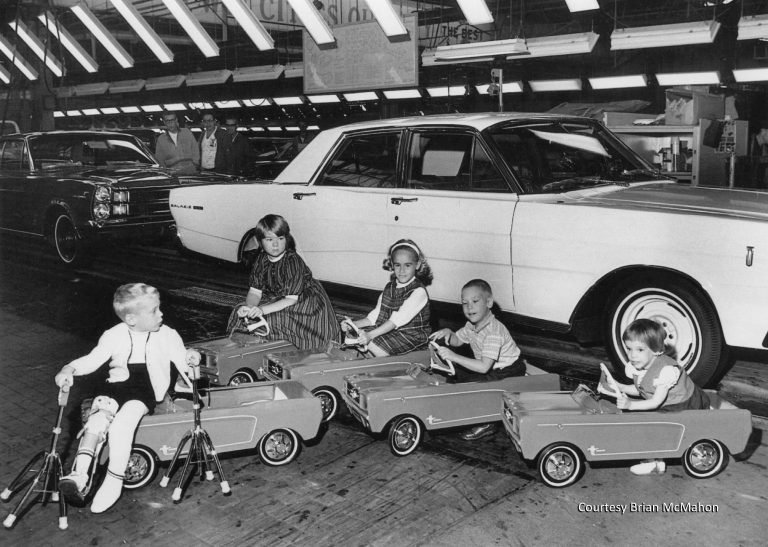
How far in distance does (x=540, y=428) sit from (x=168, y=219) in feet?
22.7

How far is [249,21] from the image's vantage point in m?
15.5

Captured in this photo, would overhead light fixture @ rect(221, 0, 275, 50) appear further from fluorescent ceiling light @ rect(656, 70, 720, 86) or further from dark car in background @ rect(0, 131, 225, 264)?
fluorescent ceiling light @ rect(656, 70, 720, 86)

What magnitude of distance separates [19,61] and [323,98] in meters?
11.1

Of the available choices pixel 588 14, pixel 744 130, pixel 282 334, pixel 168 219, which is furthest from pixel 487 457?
pixel 588 14

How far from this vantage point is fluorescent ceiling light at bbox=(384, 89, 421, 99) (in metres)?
15.8

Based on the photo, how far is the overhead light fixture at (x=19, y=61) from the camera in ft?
71.0

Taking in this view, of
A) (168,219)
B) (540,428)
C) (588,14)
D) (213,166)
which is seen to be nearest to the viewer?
(540,428)

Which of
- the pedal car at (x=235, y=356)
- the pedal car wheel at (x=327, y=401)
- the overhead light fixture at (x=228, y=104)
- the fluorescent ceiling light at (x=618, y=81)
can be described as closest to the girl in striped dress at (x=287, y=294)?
the pedal car at (x=235, y=356)

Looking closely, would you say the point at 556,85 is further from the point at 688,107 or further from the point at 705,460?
the point at 705,460

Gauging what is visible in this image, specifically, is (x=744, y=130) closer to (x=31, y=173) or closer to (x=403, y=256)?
(x=403, y=256)

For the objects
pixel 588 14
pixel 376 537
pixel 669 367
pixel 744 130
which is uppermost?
pixel 588 14

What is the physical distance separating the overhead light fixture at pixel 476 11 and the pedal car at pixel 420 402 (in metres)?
8.63

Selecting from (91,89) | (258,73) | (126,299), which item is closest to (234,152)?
(258,73)

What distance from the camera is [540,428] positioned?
11.5ft
